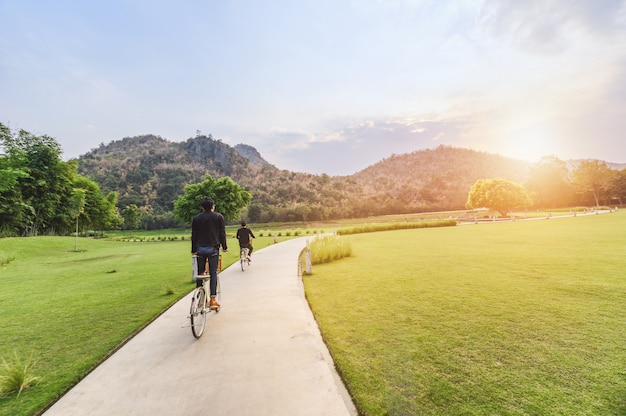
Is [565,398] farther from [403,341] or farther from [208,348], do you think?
[208,348]

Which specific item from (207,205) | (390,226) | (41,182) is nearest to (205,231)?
(207,205)

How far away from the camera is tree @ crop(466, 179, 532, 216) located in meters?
58.8

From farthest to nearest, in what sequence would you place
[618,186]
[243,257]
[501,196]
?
1. [618,186]
2. [501,196]
3. [243,257]

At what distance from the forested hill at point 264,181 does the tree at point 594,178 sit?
123 ft

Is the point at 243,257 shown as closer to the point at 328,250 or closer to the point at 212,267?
the point at 328,250

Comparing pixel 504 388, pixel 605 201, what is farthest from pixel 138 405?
pixel 605 201

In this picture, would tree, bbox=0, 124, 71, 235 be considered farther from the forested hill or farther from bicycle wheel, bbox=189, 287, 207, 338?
bicycle wheel, bbox=189, 287, 207, 338

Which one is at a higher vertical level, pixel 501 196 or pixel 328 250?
pixel 501 196

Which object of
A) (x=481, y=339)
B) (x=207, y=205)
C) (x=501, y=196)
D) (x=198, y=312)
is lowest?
(x=481, y=339)

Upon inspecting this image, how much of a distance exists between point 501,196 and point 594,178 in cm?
3591

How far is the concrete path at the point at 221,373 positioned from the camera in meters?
3.24

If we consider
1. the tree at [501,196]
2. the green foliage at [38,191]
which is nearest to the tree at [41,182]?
the green foliage at [38,191]

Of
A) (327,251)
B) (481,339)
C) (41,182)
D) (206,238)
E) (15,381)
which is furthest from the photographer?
(41,182)

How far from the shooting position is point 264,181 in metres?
126
